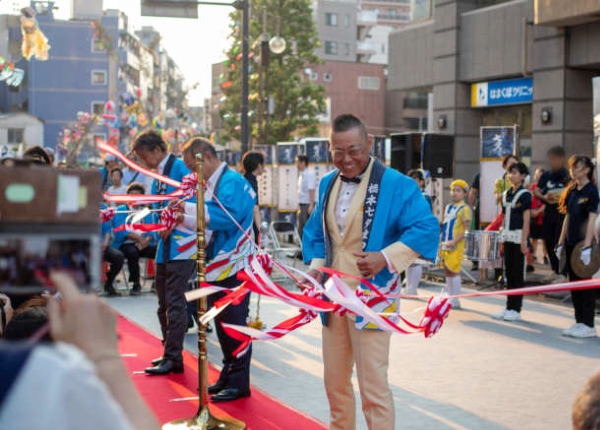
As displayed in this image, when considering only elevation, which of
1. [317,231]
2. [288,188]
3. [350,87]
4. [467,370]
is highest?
[350,87]

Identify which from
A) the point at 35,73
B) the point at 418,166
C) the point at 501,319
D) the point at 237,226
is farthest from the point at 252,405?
the point at 35,73

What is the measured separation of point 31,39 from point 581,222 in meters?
7.22

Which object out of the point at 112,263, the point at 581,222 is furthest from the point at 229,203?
the point at 112,263

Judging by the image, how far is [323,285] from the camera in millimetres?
4277

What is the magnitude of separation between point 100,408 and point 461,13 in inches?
721

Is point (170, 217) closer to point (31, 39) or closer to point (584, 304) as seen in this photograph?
point (584, 304)

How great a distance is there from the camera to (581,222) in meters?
8.31

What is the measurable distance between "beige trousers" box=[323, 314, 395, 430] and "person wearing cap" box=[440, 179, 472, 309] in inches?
237

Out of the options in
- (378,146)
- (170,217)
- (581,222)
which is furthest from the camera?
(378,146)

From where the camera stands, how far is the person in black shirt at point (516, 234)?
29.8 feet

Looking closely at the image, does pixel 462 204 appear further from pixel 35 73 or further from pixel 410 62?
pixel 35 73

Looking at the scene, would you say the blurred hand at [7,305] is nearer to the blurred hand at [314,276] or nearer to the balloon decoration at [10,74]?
the blurred hand at [314,276]

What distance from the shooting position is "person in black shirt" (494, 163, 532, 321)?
9.08 metres

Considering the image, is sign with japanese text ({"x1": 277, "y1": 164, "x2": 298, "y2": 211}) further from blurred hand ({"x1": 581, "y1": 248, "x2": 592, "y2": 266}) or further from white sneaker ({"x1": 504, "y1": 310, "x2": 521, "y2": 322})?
blurred hand ({"x1": 581, "y1": 248, "x2": 592, "y2": 266})
